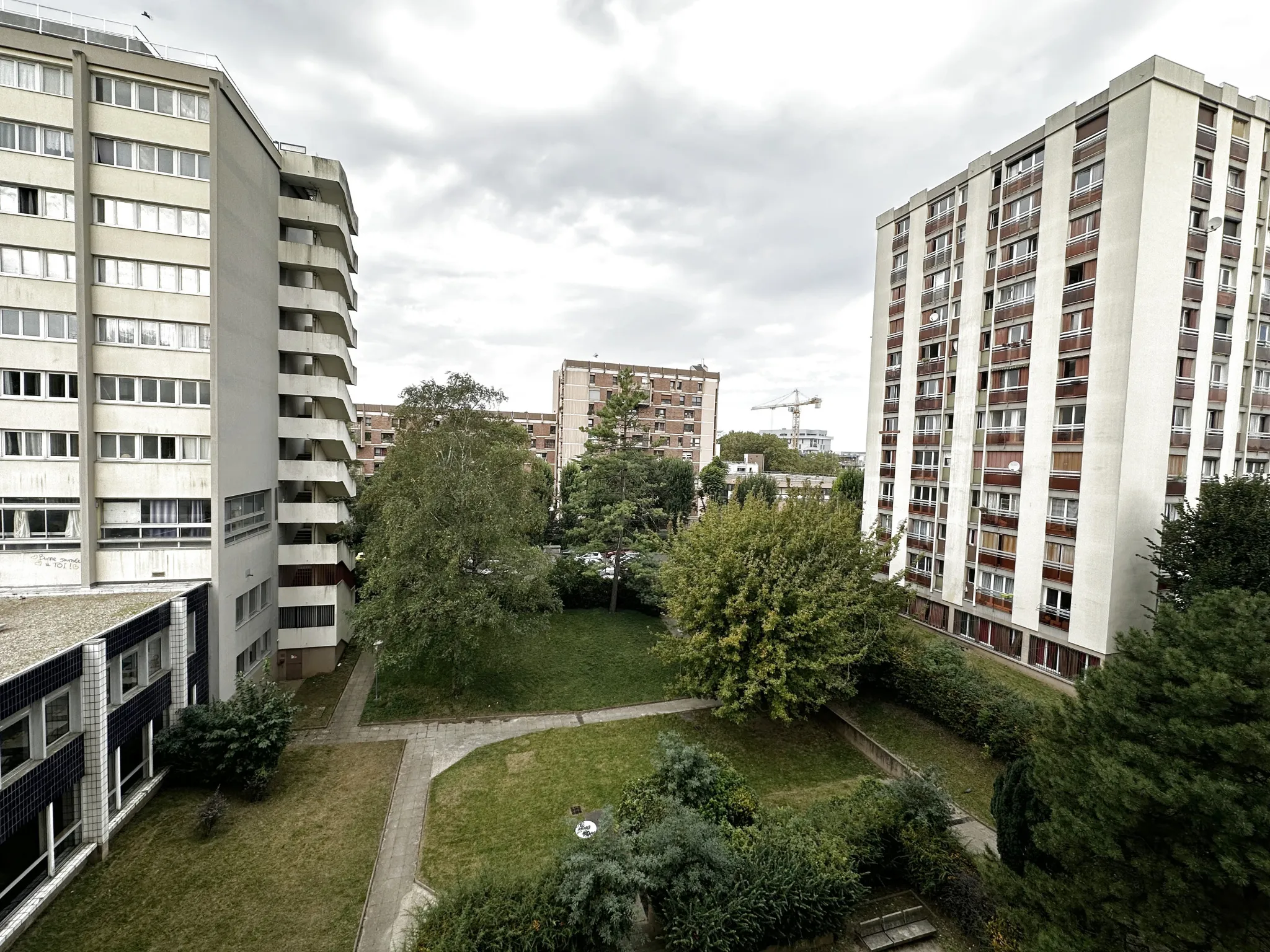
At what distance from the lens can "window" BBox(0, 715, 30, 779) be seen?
10781mm

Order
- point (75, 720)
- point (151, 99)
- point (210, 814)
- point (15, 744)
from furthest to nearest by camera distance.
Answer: point (151, 99), point (210, 814), point (75, 720), point (15, 744)

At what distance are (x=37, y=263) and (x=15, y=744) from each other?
13.1 metres

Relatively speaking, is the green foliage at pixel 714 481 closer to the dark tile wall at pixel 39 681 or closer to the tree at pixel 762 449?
the tree at pixel 762 449

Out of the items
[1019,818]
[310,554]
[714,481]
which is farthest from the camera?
[714,481]

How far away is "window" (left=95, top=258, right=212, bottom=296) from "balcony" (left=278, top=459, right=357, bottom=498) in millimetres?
7638

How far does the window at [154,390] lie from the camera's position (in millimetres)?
16984

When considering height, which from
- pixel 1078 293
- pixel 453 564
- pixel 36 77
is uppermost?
pixel 36 77

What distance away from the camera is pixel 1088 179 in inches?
944

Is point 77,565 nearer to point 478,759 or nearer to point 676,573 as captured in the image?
point 478,759

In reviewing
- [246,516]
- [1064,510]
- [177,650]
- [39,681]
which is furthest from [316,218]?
[1064,510]

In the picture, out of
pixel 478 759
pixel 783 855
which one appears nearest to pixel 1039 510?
pixel 783 855

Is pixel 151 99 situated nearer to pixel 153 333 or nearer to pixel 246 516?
pixel 153 333

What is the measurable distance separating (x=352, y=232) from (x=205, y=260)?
10.4 metres

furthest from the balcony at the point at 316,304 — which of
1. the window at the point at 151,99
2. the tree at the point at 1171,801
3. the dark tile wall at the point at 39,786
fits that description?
the tree at the point at 1171,801
